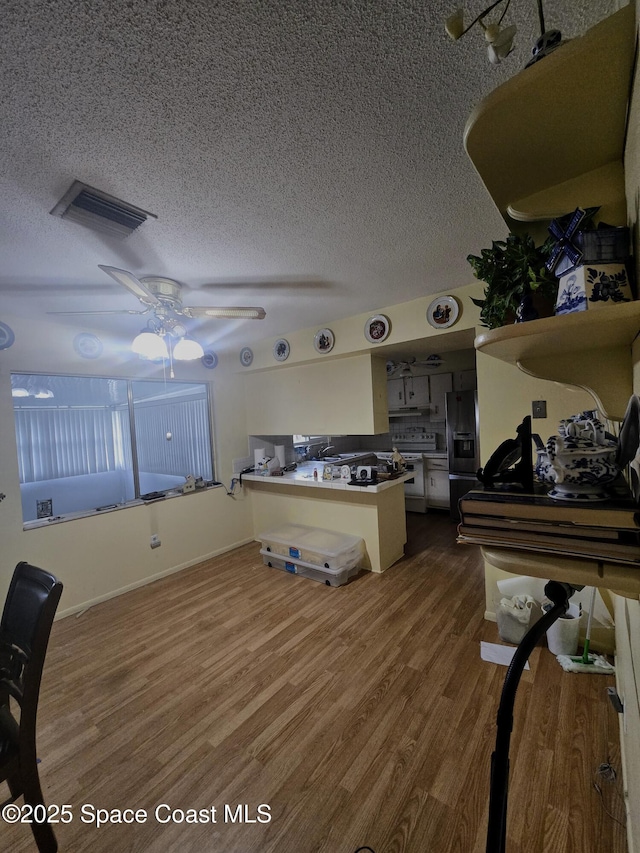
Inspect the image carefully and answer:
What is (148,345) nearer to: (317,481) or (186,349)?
(186,349)

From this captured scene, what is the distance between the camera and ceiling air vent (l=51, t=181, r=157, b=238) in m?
1.25

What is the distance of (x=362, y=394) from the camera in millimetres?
3238

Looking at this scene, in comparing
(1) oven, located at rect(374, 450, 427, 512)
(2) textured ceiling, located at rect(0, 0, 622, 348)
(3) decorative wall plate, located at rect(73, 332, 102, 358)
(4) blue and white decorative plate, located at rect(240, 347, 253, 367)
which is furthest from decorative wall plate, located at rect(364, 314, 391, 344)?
(3) decorative wall plate, located at rect(73, 332, 102, 358)

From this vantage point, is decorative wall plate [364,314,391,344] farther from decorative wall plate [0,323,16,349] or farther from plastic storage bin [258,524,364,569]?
decorative wall plate [0,323,16,349]

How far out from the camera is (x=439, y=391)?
489cm

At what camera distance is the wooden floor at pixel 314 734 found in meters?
1.19

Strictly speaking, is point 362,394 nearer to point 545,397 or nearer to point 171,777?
point 545,397

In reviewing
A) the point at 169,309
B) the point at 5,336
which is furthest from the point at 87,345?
the point at 169,309

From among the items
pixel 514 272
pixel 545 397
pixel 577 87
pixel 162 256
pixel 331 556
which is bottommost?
pixel 331 556

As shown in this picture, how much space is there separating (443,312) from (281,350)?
173 centimetres

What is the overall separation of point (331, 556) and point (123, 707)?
163cm

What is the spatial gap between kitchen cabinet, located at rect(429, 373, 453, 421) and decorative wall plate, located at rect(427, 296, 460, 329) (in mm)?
2405

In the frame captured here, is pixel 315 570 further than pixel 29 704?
Yes

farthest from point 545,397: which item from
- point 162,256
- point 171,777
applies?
point 171,777
